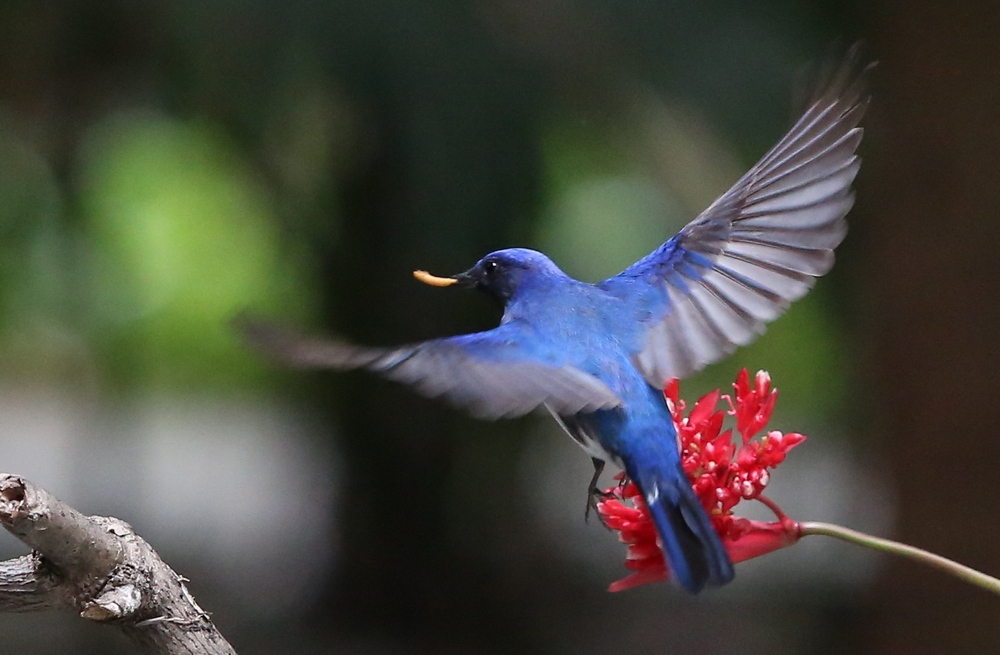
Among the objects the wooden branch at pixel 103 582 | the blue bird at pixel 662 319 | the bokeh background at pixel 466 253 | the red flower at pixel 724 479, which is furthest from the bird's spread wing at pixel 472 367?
the bokeh background at pixel 466 253

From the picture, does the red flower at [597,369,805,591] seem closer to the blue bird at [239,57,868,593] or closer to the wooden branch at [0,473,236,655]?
the blue bird at [239,57,868,593]

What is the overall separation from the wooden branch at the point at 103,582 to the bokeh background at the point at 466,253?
1779mm

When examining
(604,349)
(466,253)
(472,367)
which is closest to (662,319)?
(604,349)

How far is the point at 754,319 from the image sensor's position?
142 cm

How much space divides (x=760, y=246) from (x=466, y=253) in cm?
141

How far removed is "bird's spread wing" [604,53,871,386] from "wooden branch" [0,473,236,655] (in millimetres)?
618

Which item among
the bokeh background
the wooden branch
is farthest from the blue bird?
the bokeh background

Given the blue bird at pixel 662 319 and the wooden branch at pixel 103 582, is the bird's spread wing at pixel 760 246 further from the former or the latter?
the wooden branch at pixel 103 582

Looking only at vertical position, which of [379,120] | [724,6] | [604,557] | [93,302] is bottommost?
[604,557]

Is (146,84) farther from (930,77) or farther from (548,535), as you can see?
(930,77)

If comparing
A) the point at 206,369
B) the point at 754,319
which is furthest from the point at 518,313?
the point at 206,369

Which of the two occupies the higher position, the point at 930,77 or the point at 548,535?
the point at 930,77

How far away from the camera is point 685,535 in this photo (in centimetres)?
122

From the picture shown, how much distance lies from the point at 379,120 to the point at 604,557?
88.6 inches
